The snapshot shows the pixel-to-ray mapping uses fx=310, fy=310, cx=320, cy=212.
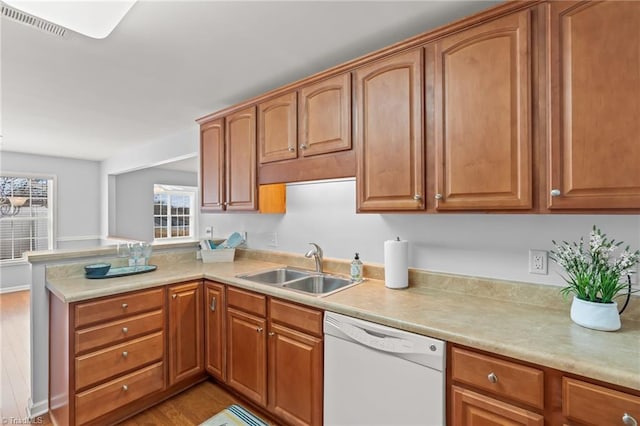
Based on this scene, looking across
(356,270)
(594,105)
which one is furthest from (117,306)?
(594,105)

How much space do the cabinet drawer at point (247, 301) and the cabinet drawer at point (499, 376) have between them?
1173 mm

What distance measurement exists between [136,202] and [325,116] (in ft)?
18.7

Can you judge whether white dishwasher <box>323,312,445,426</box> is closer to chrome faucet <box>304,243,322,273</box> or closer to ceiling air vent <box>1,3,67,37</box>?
chrome faucet <box>304,243,322,273</box>

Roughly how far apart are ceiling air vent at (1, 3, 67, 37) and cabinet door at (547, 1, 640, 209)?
2.44m

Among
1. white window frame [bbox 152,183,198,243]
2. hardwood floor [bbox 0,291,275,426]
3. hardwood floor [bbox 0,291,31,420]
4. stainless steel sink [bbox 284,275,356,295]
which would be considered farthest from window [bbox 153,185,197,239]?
stainless steel sink [bbox 284,275,356,295]

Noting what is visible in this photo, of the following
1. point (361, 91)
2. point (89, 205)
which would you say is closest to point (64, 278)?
point (361, 91)

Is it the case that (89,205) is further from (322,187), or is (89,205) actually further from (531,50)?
(531,50)

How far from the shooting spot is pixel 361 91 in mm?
1856

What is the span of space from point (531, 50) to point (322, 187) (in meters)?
1.57

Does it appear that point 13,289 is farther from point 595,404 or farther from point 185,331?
point 595,404

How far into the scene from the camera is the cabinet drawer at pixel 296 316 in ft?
5.64

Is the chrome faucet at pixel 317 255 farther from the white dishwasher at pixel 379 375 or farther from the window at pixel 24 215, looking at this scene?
the window at pixel 24 215

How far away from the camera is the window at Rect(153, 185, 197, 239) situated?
677 cm

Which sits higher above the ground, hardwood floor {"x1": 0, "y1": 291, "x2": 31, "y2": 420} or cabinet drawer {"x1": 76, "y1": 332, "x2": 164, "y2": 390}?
cabinet drawer {"x1": 76, "y1": 332, "x2": 164, "y2": 390}
